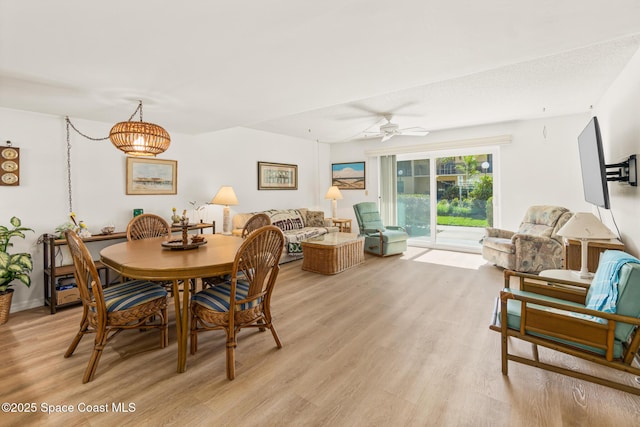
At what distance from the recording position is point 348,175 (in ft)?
23.0

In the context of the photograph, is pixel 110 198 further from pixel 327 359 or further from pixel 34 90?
pixel 327 359

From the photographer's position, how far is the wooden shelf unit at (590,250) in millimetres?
2758

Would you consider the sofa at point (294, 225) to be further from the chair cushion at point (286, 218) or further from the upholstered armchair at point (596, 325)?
the upholstered armchair at point (596, 325)

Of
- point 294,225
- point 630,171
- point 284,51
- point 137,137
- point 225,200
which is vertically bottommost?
point 294,225

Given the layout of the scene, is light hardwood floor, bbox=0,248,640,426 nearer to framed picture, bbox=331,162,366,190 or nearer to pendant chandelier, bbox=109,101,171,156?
pendant chandelier, bbox=109,101,171,156

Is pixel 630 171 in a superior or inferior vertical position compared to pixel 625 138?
inferior

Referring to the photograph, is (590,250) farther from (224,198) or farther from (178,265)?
(224,198)

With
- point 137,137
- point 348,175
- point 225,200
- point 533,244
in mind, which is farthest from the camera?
point 348,175

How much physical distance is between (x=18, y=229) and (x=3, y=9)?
2470 millimetres

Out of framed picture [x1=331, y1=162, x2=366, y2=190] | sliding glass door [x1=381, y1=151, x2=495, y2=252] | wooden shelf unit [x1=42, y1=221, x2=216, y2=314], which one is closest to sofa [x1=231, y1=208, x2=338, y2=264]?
framed picture [x1=331, y1=162, x2=366, y2=190]

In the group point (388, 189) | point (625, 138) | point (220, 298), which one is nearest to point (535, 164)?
point (625, 138)

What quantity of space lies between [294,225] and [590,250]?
427cm

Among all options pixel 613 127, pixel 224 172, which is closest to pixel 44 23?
pixel 224 172

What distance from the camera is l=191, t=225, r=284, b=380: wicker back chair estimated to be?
1.94m
